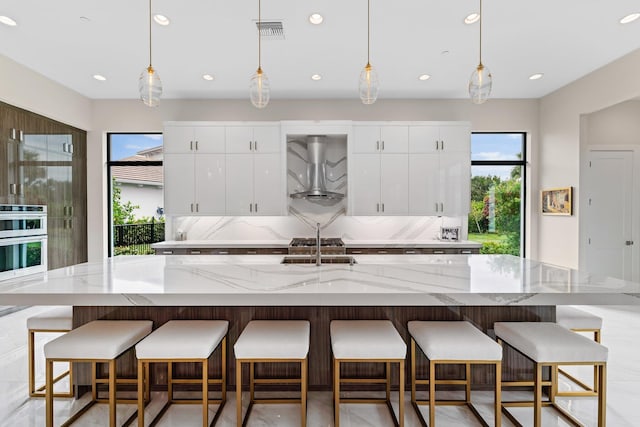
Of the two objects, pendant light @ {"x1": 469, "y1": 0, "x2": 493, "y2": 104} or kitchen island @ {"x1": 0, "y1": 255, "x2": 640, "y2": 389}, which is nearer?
kitchen island @ {"x1": 0, "y1": 255, "x2": 640, "y2": 389}

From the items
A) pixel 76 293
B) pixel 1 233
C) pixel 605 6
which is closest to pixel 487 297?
pixel 76 293

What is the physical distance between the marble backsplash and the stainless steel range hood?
0.38 metres

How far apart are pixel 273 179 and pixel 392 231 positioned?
1.86 meters

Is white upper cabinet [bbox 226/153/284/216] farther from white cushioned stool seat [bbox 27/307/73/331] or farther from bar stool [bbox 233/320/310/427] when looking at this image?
bar stool [bbox 233/320/310/427]

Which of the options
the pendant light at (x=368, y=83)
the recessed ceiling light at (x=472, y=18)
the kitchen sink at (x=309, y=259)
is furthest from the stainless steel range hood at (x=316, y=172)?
the pendant light at (x=368, y=83)

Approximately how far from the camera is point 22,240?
402cm

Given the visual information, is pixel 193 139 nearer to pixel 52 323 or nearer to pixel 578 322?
pixel 52 323

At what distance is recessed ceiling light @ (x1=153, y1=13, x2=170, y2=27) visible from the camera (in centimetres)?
300

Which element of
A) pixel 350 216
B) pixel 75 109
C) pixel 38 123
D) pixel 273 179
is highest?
pixel 75 109

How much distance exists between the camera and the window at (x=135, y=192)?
5.33 metres

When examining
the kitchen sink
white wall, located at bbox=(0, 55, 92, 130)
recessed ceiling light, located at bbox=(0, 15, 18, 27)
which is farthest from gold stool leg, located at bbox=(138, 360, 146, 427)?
white wall, located at bbox=(0, 55, 92, 130)

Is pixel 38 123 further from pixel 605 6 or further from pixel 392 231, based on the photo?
pixel 605 6

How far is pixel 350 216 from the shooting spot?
5.05 metres

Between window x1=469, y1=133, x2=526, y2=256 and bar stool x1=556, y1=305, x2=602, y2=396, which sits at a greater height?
window x1=469, y1=133, x2=526, y2=256
